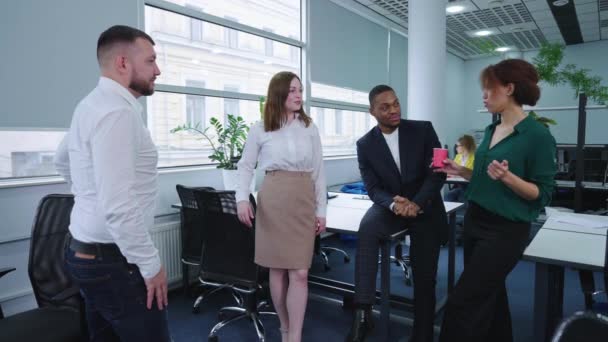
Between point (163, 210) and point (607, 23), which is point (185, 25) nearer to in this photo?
point (163, 210)

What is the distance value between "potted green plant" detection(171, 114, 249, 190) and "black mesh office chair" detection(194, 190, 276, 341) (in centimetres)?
78

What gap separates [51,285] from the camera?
177cm

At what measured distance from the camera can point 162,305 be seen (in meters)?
1.20

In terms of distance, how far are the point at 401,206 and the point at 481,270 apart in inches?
19.9

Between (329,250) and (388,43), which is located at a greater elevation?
(388,43)

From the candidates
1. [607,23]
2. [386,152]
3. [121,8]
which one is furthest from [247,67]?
[607,23]

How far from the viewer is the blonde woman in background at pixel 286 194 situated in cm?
196

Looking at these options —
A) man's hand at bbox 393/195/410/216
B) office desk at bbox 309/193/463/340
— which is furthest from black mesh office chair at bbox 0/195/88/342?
man's hand at bbox 393/195/410/216

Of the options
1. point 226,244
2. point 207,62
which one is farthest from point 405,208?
point 207,62

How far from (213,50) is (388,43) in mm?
3407

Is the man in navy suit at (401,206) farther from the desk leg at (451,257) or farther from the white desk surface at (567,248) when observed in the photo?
the desk leg at (451,257)

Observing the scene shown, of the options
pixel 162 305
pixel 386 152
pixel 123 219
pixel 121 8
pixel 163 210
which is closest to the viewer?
pixel 123 219

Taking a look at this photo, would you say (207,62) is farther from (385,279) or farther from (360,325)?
(360,325)

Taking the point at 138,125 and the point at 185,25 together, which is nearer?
the point at 138,125
